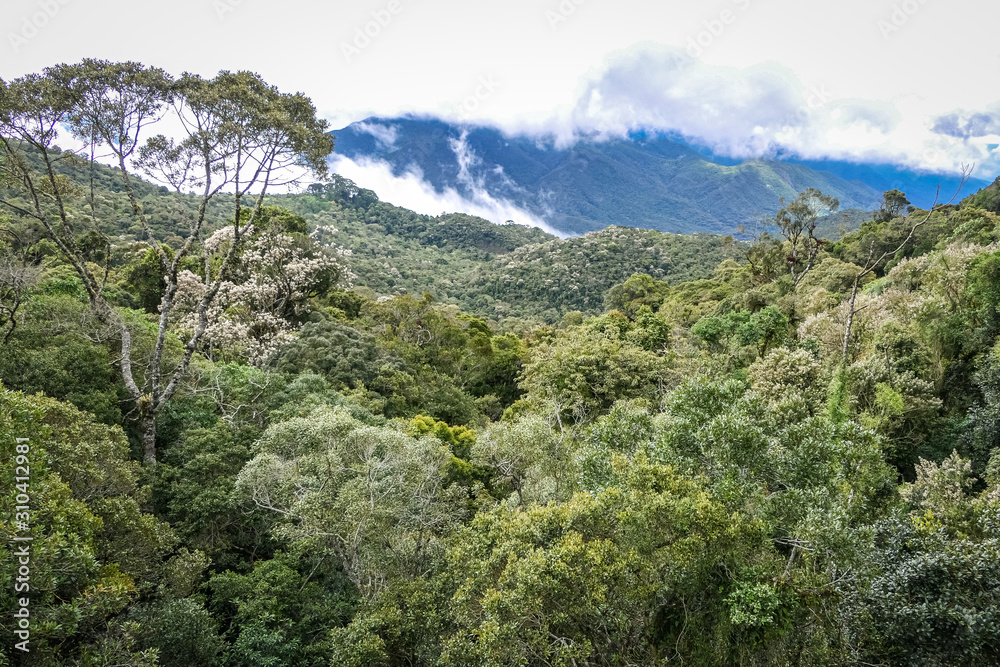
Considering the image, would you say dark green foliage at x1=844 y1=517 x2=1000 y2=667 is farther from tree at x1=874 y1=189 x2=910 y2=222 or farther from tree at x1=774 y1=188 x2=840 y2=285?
tree at x1=874 y1=189 x2=910 y2=222

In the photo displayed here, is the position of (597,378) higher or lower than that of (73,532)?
higher

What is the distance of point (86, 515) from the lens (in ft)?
25.7

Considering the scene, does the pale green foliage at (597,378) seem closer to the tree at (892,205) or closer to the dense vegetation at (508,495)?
the dense vegetation at (508,495)

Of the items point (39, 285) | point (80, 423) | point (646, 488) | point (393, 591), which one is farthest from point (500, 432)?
point (39, 285)

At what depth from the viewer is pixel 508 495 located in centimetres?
1535

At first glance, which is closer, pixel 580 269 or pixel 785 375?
pixel 785 375

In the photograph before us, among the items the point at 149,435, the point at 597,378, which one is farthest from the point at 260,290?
the point at 597,378

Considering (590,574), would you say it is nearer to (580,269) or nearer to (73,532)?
(73,532)

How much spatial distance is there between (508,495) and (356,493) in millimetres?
5793

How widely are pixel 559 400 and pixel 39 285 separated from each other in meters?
19.9

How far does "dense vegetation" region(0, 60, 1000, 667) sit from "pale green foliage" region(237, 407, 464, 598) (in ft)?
0.23

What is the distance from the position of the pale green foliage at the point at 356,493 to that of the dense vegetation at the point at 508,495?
7 centimetres

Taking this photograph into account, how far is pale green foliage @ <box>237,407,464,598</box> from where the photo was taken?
1065 cm

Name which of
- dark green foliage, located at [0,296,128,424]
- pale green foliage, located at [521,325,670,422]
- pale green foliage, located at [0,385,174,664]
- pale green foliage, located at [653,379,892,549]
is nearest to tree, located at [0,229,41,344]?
dark green foliage, located at [0,296,128,424]
